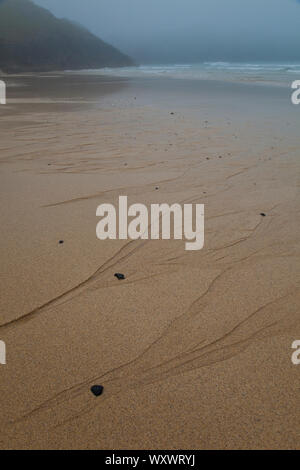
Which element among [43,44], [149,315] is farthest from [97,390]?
[43,44]

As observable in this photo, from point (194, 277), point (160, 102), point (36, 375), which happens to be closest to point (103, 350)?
point (36, 375)

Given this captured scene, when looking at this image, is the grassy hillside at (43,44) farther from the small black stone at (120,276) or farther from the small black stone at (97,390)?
the small black stone at (97,390)

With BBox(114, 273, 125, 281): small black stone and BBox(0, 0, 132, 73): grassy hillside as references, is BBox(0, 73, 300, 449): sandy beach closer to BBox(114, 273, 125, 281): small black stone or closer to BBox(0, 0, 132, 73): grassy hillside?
BBox(114, 273, 125, 281): small black stone

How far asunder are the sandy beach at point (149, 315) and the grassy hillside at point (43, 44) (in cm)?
4584

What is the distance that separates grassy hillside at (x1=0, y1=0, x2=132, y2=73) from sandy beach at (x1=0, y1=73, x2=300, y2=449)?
45843 millimetres

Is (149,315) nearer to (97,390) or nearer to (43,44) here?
(97,390)

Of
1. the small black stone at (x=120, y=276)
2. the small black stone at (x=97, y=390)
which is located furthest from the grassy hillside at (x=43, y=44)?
the small black stone at (x=97, y=390)

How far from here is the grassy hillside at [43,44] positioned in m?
52.7

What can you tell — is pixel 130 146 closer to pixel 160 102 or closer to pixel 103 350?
pixel 103 350

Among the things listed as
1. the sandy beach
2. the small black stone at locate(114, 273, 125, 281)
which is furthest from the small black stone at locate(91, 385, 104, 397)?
the small black stone at locate(114, 273, 125, 281)

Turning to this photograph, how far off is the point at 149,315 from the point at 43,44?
241ft
